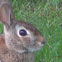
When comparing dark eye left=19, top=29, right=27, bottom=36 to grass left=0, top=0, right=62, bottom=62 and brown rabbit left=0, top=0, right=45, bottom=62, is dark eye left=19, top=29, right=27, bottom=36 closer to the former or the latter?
brown rabbit left=0, top=0, right=45, bottom=62

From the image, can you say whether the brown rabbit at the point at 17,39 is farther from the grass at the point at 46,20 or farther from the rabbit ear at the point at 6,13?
the grass at the point at 46,20

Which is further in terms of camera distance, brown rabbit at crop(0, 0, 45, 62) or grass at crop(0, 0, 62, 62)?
grass at crop(0, 0, 62, 62)

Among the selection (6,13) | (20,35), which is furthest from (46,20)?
(20,35)

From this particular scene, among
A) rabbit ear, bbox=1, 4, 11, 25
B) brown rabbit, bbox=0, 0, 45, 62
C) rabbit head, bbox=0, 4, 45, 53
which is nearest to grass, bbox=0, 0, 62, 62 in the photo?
brown rabbit, bbox=0, 0, 45, 62

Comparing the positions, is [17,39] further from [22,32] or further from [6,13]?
[6,13]

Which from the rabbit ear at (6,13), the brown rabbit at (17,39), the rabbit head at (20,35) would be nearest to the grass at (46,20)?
the brown rabbit at (17,39)

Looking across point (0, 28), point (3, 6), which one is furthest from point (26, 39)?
point (0, 28)
